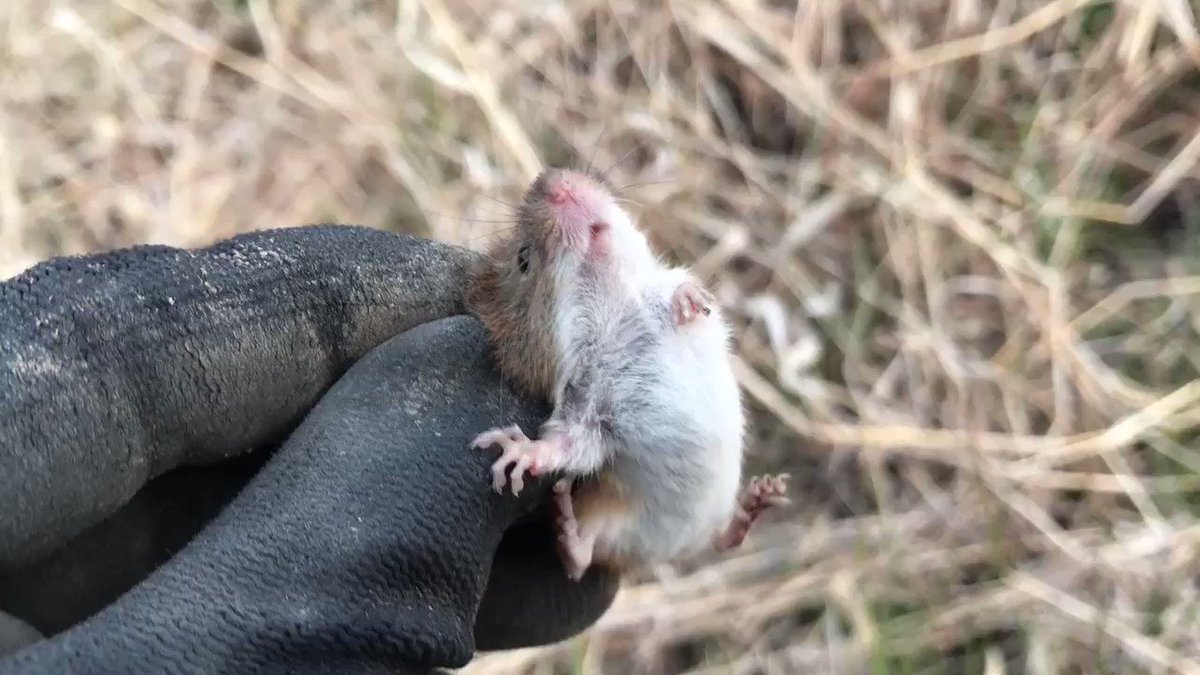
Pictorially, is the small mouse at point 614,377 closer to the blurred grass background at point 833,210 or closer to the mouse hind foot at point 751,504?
the mouse hind foot at point 751,504

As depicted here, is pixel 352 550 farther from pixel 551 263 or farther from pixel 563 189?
pixel 563 189

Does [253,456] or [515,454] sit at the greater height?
[253,456]

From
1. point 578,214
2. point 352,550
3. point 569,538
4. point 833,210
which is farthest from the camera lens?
point 833,210

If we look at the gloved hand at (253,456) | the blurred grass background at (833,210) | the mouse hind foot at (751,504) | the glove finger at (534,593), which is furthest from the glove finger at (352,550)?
the blurred grass background at (833,210)

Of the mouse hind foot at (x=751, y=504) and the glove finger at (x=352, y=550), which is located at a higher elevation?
the glove finger at (x=352, y=550)

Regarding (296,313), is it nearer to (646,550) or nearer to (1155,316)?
(646,550)

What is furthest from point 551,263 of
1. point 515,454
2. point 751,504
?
point 751,504
